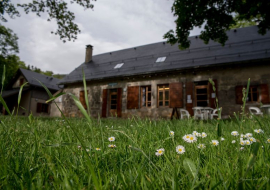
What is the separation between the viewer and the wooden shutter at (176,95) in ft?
41.0

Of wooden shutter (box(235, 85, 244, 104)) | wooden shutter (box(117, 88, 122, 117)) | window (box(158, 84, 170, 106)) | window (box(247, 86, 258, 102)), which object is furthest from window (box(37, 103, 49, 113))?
window (box(247, 86, 258, 102))

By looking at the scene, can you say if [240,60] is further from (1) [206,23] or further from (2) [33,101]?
(2) [33,101]

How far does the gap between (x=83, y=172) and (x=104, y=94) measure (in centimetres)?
1475

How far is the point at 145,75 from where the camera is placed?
553 inches

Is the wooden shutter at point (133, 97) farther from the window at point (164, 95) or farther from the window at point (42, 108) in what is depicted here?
the window at point (42, 108)

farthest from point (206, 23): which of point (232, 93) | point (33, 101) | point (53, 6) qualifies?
point (33, 101)

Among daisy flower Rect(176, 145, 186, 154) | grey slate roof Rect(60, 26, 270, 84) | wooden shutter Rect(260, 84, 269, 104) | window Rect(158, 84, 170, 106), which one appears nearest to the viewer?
daisy flower Rect(176, 145, 186, 154)

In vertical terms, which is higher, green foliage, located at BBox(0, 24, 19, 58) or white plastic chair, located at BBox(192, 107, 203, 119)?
green foliage, located at BBox(0, 24, 19, 58)

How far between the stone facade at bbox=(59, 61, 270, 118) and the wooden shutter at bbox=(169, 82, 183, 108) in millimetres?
248

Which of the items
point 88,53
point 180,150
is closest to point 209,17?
point 180,150

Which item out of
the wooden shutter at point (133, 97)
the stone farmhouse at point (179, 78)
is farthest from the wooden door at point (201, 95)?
the wooden shutter at point (133, 97)

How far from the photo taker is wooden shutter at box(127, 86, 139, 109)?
46.1 ft

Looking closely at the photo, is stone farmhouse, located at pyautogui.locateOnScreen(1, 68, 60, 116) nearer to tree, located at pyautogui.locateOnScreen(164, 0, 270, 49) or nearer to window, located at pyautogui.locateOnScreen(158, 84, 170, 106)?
window, located at pyautogui.locateOnScreen(158, 84, 170, 106)

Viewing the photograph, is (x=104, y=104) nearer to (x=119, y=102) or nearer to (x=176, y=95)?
(x=119, y=102)
